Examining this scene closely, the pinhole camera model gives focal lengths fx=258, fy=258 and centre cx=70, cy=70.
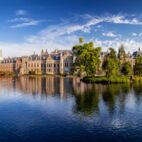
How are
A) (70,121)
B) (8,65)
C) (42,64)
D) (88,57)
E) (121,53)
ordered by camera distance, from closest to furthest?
1. (70,121)
2. (88,57)
3. (121,53)
4. (42,64)
5. (8,65)

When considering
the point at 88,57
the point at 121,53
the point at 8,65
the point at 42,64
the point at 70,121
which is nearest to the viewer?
the point at 70,121

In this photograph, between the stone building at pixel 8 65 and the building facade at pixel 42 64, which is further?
the stone building at pixel 8 65

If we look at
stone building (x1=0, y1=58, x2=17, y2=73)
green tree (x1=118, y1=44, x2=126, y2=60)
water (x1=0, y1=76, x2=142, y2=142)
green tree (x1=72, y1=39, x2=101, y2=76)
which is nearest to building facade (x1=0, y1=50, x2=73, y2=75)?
stone building (x1=0, y1=58, x2=17, y2=73)

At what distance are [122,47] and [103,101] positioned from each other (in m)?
90.3

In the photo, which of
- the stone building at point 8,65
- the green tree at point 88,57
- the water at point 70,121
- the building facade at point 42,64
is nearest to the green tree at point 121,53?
the green tree at point 88,57

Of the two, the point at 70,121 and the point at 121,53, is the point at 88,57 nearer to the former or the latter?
the point at 121,53

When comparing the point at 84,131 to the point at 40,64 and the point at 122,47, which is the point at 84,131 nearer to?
the point at 122,47

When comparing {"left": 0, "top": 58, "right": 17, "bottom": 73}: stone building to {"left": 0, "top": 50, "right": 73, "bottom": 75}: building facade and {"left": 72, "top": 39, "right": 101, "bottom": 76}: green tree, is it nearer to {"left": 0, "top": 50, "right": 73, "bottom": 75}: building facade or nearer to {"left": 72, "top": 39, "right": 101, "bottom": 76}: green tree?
{"left": 0, "top": 50, "right": 73, "bottom": 75}: building facade

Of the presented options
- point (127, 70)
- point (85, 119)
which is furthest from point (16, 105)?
point (127, 70)

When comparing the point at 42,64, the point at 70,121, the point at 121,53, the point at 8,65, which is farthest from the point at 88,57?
the point at 8,65

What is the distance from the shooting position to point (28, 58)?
180375mm

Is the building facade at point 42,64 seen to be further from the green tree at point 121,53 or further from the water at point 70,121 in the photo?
the water at point 70,121

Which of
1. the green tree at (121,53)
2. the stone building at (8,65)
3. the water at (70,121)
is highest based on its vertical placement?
the green tree at (121,53)

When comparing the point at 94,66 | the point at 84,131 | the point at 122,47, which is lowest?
the point at 84,131
